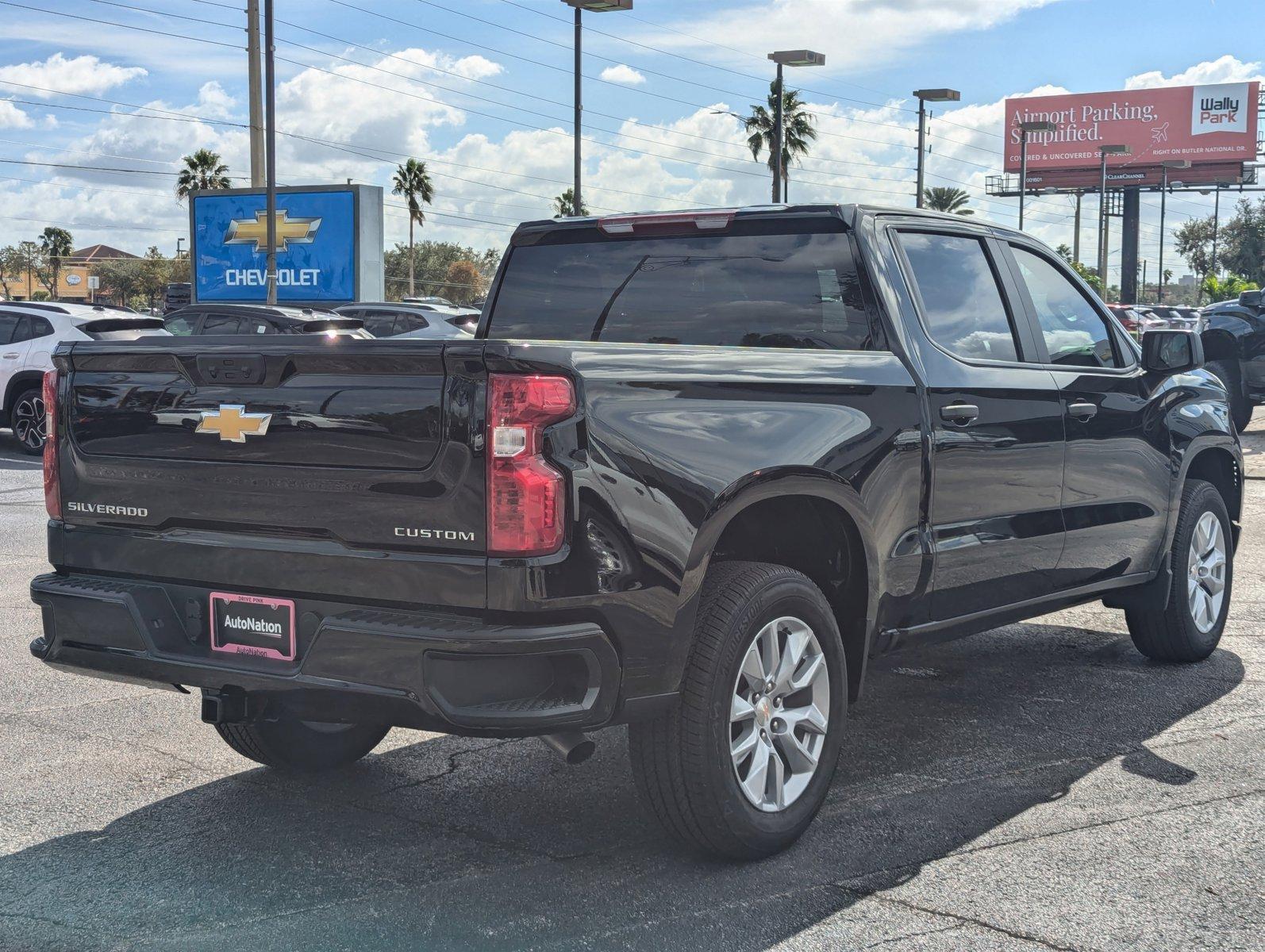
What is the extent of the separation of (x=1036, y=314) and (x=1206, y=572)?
1.85 m

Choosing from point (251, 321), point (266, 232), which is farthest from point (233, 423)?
point (266, 232)

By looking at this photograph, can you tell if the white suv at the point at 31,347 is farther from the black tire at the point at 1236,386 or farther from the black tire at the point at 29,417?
the black tire at the point at 1236,386

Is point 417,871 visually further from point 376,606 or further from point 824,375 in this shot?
point 824,375

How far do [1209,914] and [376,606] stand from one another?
2271 mm

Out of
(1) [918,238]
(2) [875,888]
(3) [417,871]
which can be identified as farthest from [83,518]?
(1) [918,238]

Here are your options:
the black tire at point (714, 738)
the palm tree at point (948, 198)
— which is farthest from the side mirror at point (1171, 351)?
the palm tree at point (948, 198)

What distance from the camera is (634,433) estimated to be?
11.9ft

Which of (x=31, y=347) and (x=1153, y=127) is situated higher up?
(x=1153, y=127)

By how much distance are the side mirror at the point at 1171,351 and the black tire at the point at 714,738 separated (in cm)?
261

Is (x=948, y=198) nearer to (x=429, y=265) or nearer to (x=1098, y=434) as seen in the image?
(x=429, y=265)

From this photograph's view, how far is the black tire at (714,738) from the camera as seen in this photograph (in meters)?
3.81

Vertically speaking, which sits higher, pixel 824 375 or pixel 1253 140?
pixel 1253 140

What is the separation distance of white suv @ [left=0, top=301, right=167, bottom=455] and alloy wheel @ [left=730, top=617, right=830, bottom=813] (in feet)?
44.3

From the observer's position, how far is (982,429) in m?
4.93
